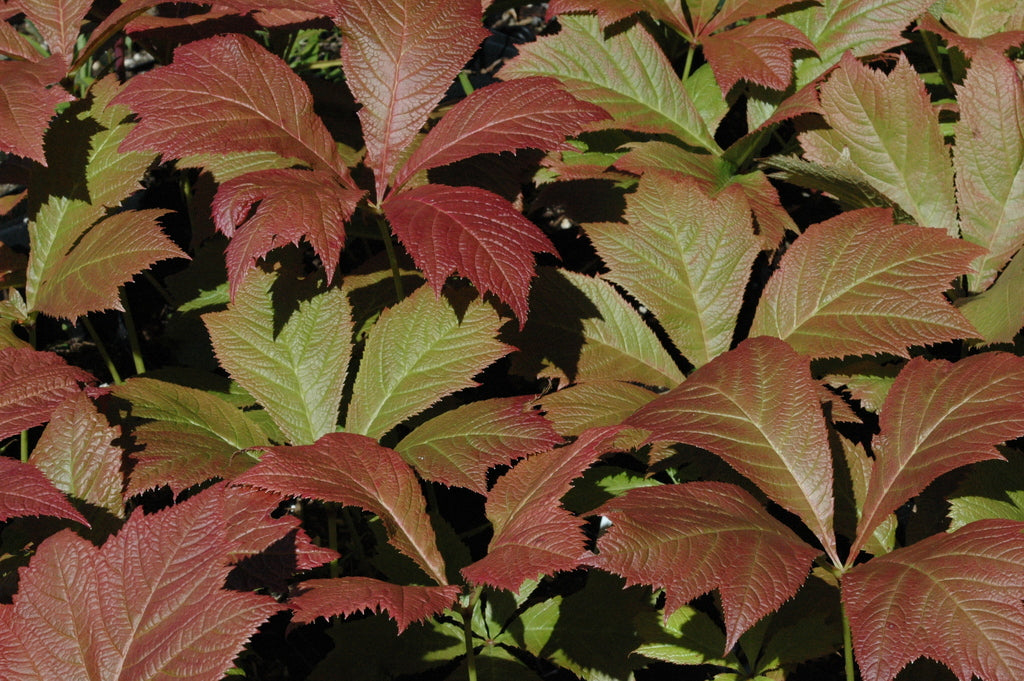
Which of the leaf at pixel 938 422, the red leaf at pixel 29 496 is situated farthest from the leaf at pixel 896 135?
the red leaf at pixel 29 496

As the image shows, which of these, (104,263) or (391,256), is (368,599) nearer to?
(391,256)

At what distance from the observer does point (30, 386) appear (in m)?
1.31

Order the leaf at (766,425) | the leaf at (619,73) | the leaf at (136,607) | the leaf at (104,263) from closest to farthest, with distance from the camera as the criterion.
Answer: the leaf at (136,607) < the leaf at (766,425) < the leaf at (104,263) < the leaf at (619,73)

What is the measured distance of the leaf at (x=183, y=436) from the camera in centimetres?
126

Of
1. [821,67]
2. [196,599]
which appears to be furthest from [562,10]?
[196,599]

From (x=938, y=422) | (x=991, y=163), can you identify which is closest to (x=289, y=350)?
(x=938, y=422)

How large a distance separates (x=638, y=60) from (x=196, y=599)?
1.33m

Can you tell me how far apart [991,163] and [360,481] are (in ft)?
4.04

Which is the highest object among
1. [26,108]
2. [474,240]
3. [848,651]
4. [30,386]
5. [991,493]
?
[26,108]

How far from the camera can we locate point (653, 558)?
1081 millimetres

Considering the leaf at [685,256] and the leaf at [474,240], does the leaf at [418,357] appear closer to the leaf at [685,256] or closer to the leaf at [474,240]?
the leaf at [474,240]

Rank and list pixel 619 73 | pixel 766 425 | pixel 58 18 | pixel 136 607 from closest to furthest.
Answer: pixel 136 607, pixel 766 425, pixel 58 18, pixel 619 73

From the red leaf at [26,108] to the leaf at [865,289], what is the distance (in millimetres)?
1231

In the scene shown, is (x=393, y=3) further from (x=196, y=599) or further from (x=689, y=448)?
(x=196, y=599)
